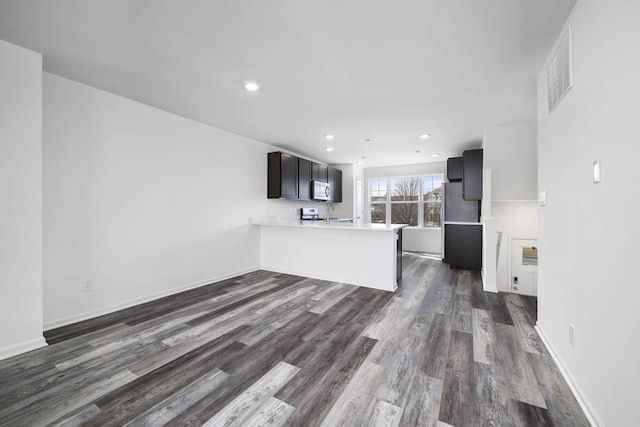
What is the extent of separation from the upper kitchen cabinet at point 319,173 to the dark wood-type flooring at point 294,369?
134 inches

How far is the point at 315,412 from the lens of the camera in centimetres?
147

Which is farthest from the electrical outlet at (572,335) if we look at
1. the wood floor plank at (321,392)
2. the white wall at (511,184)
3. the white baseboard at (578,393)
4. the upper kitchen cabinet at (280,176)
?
the upper kitchen cabinet at (280,176)

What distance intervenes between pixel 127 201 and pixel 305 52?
2604 mm

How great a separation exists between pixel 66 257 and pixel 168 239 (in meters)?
1.01

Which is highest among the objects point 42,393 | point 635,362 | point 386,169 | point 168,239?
point 386,169

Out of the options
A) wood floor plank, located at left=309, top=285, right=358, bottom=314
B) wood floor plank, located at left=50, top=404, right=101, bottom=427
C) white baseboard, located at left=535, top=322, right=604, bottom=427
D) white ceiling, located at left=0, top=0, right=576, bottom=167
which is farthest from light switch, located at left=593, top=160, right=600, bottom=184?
wood floor plank, located at left=50, top=404, right=101, bottom=427

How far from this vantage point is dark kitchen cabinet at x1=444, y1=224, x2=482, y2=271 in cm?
479

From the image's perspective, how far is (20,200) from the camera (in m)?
2.10

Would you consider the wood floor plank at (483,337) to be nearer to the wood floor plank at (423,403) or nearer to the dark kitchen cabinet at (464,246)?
the wood floor plank at (423,403)

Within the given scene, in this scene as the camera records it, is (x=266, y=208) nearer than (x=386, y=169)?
Yes

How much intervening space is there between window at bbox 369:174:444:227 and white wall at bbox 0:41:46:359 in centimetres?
693

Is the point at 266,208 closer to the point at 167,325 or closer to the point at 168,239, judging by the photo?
the point at 168,239

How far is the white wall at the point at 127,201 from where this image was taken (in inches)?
100

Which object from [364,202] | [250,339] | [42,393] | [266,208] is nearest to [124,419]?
[42,393]
